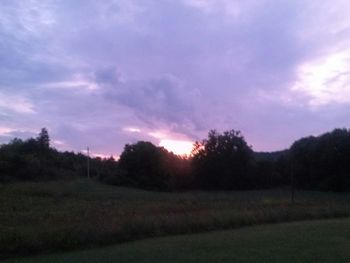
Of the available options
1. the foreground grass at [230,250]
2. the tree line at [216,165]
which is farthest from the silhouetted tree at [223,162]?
the foreground grass at [230,250]

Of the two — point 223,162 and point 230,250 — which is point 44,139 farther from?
point 230,250

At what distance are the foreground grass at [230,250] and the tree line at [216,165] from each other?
5991 cm

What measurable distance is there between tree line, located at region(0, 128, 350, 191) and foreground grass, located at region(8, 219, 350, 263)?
59.9 meters

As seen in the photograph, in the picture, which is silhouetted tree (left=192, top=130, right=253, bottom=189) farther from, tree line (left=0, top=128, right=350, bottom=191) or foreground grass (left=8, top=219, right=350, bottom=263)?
foreground grass (left=8, top=219, right=350, bottom=263)

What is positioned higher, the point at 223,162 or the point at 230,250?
the point at 223,162

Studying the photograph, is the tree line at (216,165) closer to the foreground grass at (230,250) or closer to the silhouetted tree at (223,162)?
the silhouetted tree at (223,162)

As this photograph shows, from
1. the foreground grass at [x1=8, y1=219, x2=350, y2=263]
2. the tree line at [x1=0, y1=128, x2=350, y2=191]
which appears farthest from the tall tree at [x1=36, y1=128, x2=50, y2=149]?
the foreground grass at [x1=8, y1=219, x2=350, y2=263]

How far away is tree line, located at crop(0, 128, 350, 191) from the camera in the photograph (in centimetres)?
9125

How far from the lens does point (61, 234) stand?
2278 cm

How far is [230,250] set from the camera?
20.1 metres

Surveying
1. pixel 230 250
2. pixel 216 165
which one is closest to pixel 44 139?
pixel 216 165

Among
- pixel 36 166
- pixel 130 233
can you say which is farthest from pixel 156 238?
pixel 36 166

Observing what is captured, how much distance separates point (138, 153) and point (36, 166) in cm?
2473

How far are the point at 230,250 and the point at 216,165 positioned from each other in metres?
85.7
